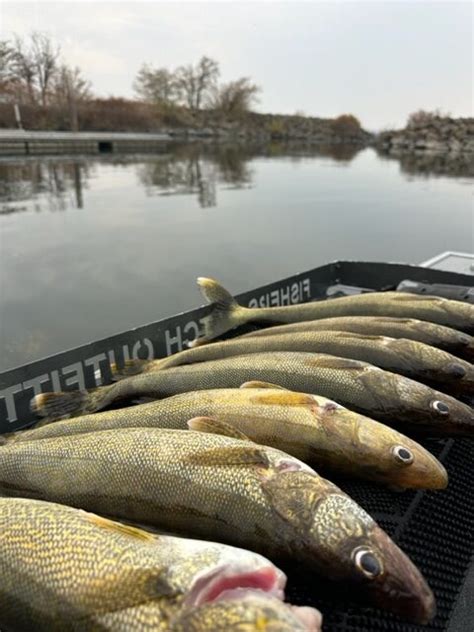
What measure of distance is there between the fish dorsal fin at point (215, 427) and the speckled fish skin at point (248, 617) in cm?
105

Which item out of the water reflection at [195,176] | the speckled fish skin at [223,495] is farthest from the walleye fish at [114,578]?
the water reflection at [195,176]

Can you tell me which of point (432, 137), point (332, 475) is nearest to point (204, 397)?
point (332, 475)

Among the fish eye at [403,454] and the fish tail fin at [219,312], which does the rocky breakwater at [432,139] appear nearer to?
the fish tail fin at [219,312]

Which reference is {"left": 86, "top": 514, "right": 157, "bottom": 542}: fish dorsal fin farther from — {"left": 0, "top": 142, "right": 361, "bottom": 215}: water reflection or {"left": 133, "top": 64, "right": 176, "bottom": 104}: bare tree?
{"left": 133, "top": 64, "right": 176, "bottom": 104}: bare tree

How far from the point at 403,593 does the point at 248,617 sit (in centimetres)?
71

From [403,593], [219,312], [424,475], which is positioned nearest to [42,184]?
[219,312]

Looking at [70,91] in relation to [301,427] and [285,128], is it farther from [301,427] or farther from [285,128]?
[301,427]

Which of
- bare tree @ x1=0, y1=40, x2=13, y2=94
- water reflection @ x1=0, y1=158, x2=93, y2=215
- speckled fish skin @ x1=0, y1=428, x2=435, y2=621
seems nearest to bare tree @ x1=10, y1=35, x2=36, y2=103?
bare tree @ x1=0, y1=40, x2=13, y2=94

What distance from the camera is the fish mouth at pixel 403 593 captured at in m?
1.91

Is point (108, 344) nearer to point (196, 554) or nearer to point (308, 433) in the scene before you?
point (308, 433)

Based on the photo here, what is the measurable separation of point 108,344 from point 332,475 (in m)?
2.43

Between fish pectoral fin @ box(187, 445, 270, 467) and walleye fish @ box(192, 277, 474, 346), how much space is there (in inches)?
102

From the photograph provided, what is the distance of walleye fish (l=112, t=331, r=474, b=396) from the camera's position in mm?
3729

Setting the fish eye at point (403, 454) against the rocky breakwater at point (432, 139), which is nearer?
the fish eye at point (403, 454)
